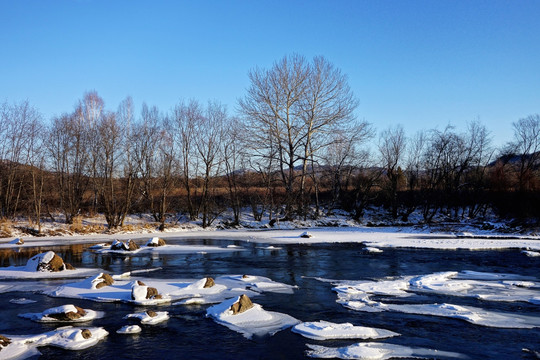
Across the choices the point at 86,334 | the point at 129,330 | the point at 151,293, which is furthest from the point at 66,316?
the point at 151,293

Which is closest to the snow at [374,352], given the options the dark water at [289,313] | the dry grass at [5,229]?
the dark water at [289,313]

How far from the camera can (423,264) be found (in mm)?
14984

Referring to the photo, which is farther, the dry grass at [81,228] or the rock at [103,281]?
the dry grass at [81,228]

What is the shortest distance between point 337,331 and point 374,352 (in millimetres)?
1071

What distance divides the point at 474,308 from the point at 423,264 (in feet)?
21.4

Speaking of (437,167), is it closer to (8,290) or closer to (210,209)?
(210,209)

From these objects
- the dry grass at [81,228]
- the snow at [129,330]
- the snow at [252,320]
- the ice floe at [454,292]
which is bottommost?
the ice floe at [454,292]

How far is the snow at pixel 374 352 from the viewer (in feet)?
19.1

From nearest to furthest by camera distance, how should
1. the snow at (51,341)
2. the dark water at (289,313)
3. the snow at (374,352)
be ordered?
1. the snow at (374,352)
2. the snow at (51,341)
3. the dark water at (289,313)

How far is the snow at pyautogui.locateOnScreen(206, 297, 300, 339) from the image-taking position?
23.7 feet

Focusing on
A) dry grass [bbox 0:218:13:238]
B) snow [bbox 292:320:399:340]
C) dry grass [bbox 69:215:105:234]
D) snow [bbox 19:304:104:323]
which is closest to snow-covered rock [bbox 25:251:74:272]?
snow [bbox 19:304:104:323]

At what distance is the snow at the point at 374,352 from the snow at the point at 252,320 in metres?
1.18

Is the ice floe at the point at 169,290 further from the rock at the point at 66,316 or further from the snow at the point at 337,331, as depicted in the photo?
the snow at the point at 337,331

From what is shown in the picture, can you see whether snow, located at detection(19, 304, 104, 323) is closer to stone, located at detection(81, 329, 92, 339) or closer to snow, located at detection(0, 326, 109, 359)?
snow, located at detection(0, 326, 109, 359)
